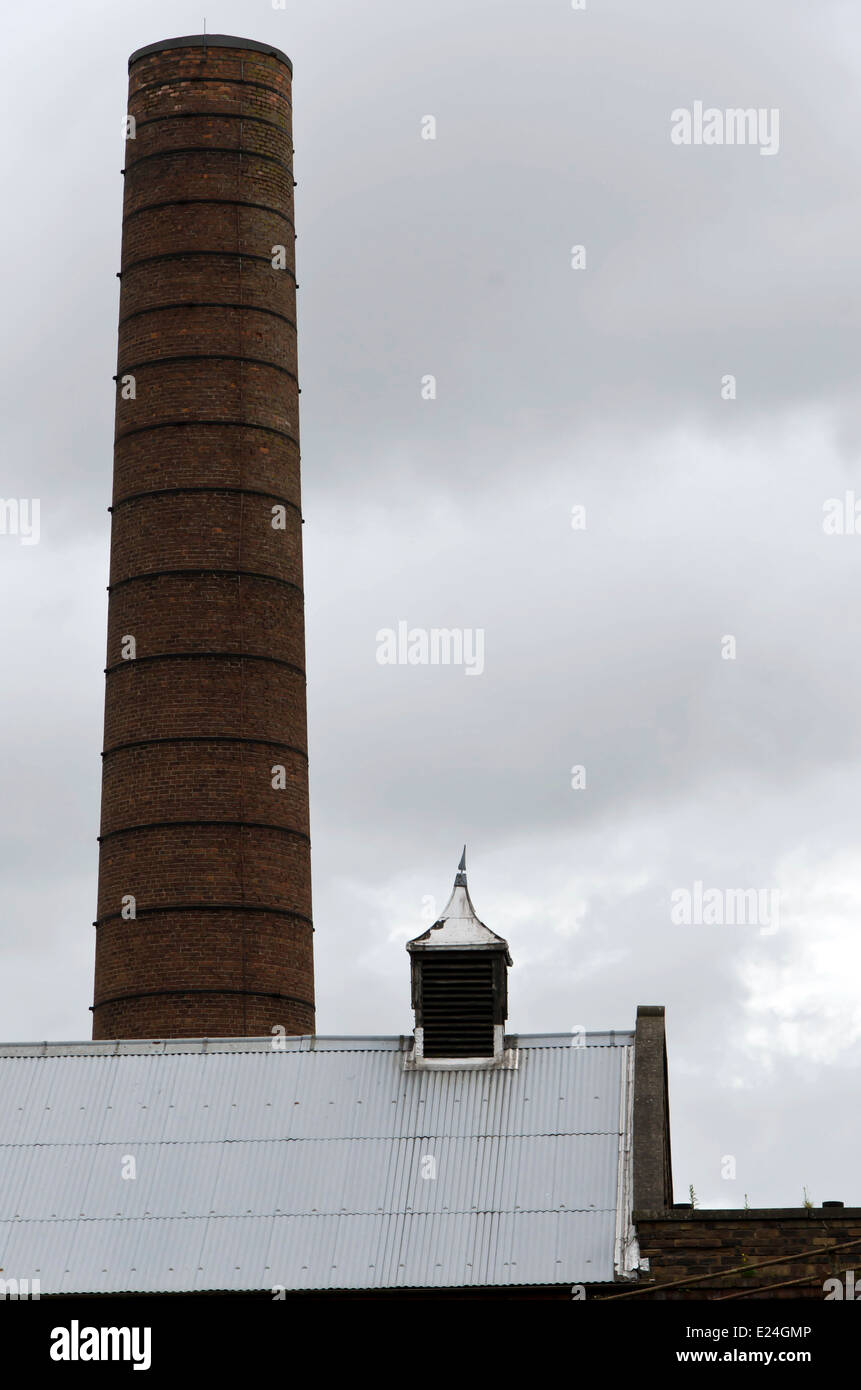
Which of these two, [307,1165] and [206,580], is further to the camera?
[206,580]

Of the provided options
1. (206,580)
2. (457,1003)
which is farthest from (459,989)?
(206,580)

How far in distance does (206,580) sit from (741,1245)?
46.1 ft

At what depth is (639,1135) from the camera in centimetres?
2064

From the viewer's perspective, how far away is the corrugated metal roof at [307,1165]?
1991 cm

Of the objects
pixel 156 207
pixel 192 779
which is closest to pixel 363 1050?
pixel 192 779

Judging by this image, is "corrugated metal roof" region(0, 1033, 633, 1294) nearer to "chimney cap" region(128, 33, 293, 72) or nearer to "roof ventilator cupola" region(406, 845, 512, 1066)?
"roof ventilator cupola" region(406, 845, 512, 1066)

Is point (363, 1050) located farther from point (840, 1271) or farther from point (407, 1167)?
point (840, 1271)

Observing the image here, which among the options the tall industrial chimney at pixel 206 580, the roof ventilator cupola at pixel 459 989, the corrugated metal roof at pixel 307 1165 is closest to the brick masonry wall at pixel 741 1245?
the corrugated metal roof at pixel 307 1165

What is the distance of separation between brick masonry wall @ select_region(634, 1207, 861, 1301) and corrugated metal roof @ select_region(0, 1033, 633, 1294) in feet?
1.31

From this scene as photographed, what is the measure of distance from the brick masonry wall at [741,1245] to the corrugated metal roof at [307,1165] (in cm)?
40

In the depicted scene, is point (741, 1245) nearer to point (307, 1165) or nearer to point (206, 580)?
point (307, 1165)

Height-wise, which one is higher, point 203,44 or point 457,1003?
point 203,44

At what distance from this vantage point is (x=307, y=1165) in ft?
68.6

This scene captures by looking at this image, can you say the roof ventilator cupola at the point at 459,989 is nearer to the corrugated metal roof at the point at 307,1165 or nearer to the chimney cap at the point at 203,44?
the corrugated metal roof at the point at 307,1165
